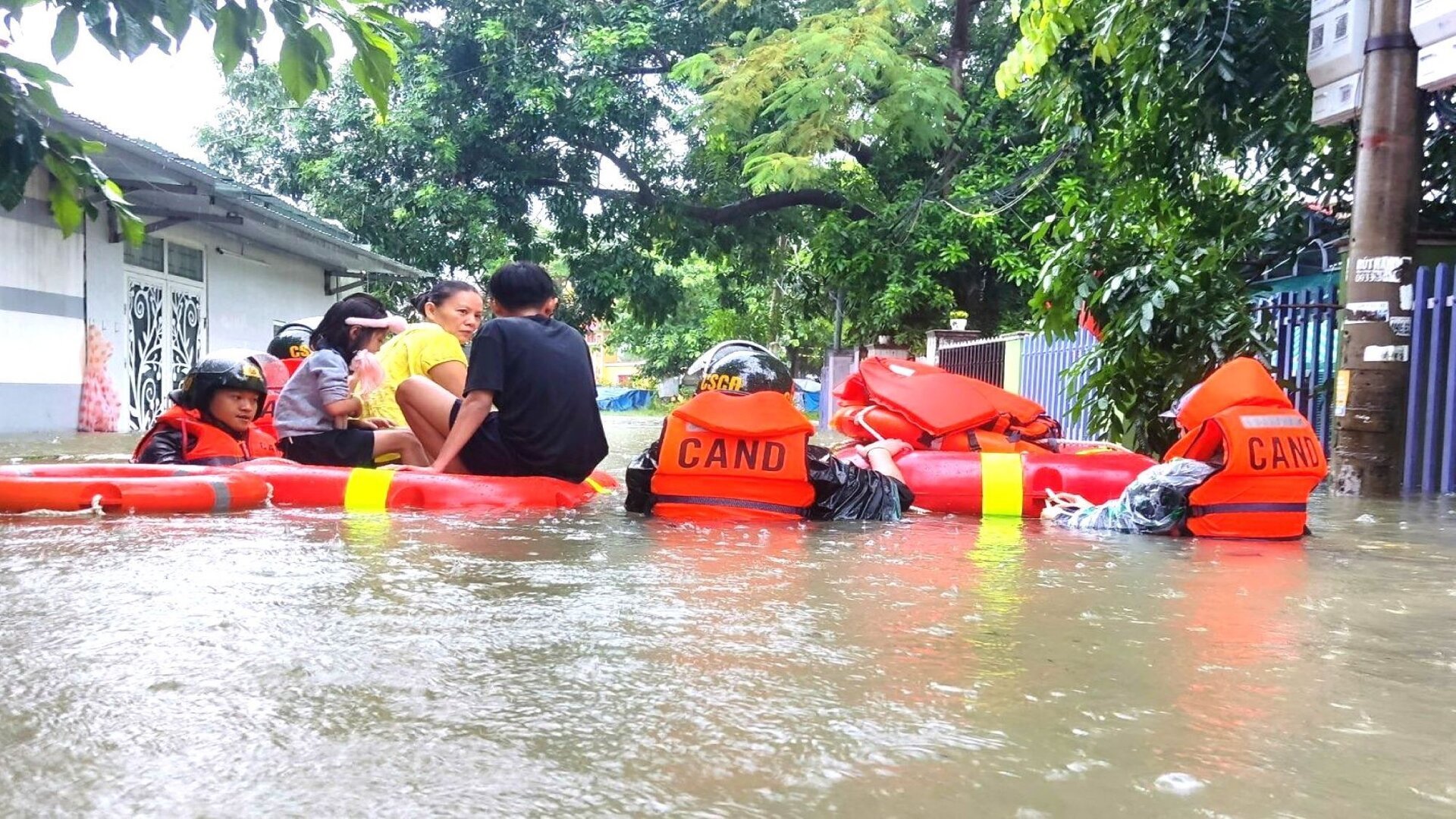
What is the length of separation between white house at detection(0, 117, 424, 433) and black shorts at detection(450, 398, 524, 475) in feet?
17.2

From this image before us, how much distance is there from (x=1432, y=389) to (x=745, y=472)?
180 inches

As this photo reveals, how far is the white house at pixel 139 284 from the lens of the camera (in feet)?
35.6

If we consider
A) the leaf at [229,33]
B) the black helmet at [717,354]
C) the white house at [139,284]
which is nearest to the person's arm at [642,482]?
the black helmet at [717,354]

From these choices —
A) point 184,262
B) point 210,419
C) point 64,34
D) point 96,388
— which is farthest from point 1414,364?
point 184,262

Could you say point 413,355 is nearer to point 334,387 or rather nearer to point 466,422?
point 334,387

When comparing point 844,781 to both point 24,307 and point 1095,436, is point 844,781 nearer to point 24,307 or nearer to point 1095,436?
point 1095,436

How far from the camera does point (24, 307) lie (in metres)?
11.0

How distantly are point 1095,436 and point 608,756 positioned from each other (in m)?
7.39

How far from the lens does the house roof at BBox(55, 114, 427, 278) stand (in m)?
9.95

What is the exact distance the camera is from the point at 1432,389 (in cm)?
685

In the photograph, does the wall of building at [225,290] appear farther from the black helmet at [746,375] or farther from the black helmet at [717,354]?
the black helmet at [746,375]

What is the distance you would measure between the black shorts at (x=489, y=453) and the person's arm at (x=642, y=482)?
0.60 metres

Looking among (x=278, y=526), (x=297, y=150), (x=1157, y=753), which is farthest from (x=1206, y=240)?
(x=297, y=150)

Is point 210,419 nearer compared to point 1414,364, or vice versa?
point 210,419
